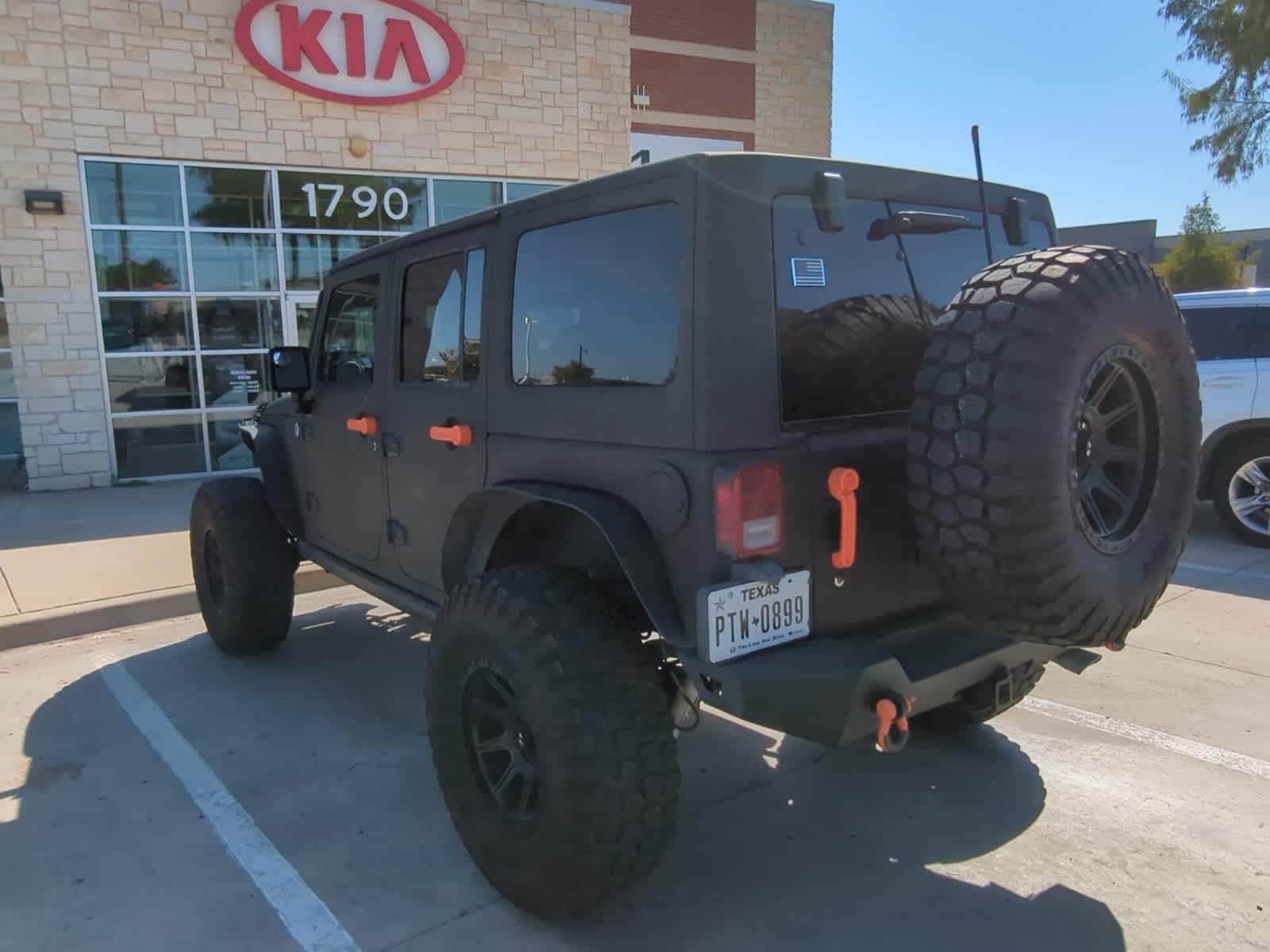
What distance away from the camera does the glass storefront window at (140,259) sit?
10164 mm

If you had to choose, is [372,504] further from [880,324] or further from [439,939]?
[880,324]

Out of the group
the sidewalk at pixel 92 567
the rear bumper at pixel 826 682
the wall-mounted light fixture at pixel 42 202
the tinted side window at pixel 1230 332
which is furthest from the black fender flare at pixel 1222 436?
the wall-mounted light fixture at pixel 42 202

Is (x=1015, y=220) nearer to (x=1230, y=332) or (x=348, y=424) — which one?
(x=348, y=424)

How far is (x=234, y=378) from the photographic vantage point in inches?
433

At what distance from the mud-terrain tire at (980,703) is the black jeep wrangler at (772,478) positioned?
25 millimetres

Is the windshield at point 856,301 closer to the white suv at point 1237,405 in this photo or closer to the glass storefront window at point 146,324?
the white suv at point 1237,405

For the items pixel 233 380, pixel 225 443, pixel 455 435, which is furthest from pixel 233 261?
pixel 455 435

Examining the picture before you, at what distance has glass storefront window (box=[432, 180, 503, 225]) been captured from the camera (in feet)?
38.9

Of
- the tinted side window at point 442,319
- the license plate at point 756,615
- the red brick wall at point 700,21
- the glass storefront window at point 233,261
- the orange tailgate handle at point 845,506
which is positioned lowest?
the license plate at point 756,615

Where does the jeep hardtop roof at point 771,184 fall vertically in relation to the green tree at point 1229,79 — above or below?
below

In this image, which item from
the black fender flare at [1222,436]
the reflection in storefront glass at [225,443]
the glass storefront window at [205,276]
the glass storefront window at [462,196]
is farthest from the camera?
the glass storefront window at [462,196]

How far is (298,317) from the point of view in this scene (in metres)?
11.3

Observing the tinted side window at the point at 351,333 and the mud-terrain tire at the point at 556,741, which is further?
the tinted side window at the point at 351,333

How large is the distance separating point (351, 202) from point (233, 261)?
1.61 m
